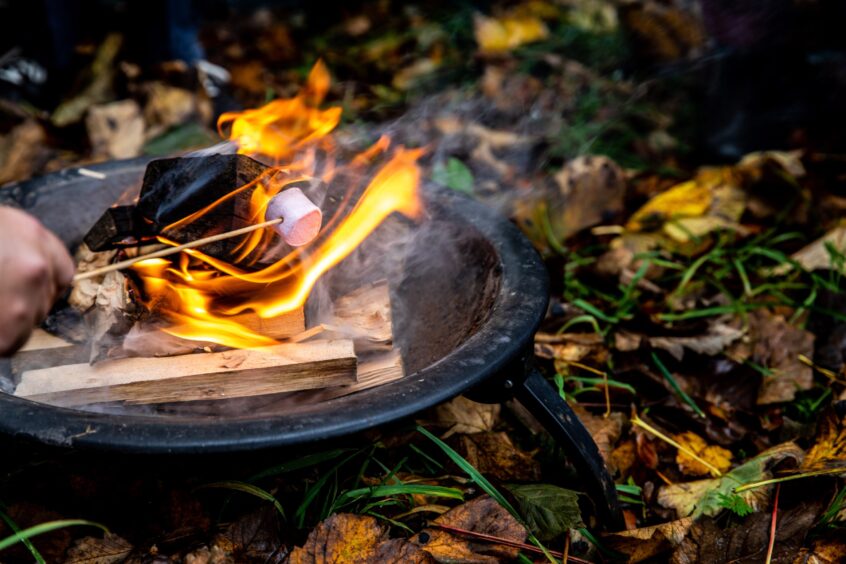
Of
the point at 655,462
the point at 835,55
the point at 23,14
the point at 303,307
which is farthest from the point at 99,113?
the point at 835,55

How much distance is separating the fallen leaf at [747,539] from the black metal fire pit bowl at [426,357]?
19 centimetres

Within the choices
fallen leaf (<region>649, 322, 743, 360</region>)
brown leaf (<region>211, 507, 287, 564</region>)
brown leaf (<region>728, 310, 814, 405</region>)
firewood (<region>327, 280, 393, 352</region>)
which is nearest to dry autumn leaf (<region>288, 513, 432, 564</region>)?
brown leaf (<region>211, 507, 287, 564</region>)

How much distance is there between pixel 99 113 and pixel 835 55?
369cm

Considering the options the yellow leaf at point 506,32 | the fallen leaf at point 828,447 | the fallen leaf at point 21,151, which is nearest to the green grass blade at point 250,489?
the fallen leaf at point 828,447

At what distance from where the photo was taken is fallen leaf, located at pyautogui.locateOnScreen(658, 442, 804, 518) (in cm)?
177

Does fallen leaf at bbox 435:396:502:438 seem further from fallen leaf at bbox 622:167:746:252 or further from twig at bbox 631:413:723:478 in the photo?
fallen leaf at bbox 622:167:746:252

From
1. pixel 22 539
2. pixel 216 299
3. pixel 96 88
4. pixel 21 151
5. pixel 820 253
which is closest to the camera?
pixel 22 539

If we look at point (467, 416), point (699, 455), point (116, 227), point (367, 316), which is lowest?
point (699, 455)

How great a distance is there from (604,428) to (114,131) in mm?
2790

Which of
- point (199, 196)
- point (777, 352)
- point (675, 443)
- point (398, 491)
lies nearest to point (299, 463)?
point (398, 491)

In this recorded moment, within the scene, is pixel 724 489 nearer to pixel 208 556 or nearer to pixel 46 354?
pixel 208 556

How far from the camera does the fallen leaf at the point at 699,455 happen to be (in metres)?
1.94

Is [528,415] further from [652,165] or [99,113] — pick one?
[99,113]

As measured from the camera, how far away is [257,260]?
161cm
